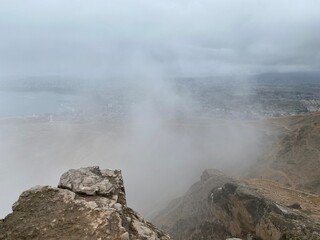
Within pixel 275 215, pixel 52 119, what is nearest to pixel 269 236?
pixel 275 215

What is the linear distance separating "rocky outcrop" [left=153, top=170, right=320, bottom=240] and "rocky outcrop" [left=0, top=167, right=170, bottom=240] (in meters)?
10.9

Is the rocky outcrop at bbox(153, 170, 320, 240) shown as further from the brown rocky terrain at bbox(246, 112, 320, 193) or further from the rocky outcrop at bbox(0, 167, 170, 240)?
the brown rocky terrain at bbox(246, 112, 320, 193)

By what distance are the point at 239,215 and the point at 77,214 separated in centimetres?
2477

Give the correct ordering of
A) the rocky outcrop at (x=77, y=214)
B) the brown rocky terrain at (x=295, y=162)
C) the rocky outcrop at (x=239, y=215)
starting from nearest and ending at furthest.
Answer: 1. the rocky outcrop at (x=77, y=214)
2. the rocky outcrop at (x=239, y=215)
3. the brown rocky terrain at (x=295, y=162)

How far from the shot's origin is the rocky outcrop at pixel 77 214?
33.6ft

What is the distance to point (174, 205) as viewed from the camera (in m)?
56.1

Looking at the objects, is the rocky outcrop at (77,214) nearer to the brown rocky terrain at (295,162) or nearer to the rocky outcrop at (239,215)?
the rocky outcrop at (239,215)

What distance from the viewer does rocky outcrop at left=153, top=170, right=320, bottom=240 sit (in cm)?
2472

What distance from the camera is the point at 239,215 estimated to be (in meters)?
32.8

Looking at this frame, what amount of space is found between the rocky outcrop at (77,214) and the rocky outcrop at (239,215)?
35.8 ft

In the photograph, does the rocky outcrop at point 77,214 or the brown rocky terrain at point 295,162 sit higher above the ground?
the rocky outcrop at point 77,214

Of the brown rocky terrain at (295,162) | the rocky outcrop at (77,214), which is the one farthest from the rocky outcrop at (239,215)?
the brown rocky terrain at (295,162)

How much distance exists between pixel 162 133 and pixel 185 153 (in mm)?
32960

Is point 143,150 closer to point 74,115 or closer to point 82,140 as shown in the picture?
point 82,140
